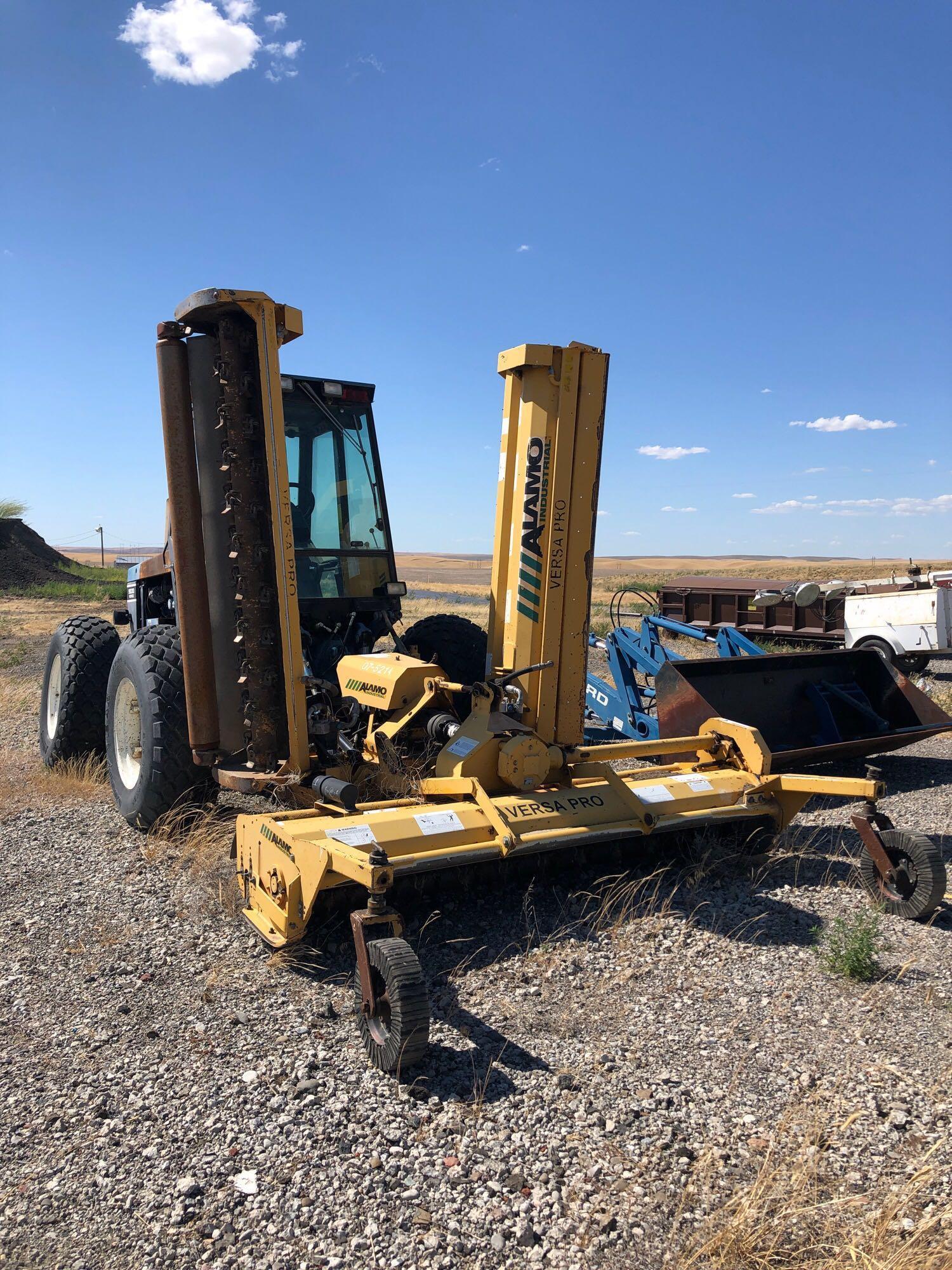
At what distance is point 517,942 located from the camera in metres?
3.98

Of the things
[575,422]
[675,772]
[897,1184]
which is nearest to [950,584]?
[675,772]

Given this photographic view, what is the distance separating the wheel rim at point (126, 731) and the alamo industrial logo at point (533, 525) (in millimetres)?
2886

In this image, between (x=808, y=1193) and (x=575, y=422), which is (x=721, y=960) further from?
(x=575, y=422)

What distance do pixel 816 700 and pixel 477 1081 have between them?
213 inches

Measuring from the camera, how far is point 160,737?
16.8 feet

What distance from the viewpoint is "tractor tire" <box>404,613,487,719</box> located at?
6.02 m

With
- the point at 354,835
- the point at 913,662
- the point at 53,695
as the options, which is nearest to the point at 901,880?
the point at 354,835

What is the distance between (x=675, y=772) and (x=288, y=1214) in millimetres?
3426

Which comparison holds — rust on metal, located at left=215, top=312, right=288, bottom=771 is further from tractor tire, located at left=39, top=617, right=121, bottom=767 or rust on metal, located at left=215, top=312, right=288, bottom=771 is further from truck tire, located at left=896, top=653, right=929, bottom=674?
truck tire, located at left=896, top=653, right=929, bottom=674

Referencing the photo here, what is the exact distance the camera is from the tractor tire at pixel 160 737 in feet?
16.8

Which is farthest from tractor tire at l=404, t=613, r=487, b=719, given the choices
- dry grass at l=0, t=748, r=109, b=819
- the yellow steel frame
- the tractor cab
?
dry grass at l=0, t=748, r=109, b=819

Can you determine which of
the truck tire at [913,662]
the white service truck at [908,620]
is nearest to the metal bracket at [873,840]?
the white service truck at [908,620]

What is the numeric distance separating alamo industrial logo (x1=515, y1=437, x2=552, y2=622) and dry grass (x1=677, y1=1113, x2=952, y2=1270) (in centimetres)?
274

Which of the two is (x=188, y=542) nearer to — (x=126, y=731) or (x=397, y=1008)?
(x=126, y=731)
